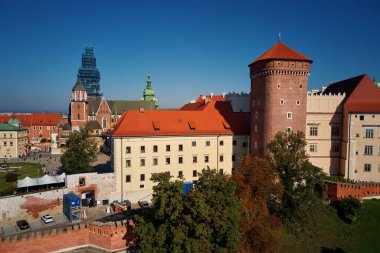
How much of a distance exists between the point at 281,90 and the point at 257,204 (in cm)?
1594

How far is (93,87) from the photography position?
18475 cm

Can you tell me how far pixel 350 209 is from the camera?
3209 cm

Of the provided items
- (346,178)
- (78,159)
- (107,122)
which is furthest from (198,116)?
(107,122)

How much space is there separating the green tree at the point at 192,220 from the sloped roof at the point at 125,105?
74.9 meters

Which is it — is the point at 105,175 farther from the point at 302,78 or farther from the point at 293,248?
the point at 302,78

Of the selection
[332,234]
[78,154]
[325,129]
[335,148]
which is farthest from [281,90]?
[78,154]

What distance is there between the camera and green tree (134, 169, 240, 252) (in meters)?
21.8

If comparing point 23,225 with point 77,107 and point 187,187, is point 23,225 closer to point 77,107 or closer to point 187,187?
point 187,187

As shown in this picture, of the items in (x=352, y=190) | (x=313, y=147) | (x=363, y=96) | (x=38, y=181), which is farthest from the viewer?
(x=313, y=147)

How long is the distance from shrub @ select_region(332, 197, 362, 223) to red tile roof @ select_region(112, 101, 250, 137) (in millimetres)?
15661

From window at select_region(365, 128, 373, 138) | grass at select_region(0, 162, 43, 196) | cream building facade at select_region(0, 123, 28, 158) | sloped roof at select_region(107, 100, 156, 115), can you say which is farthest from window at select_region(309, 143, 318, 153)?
sloped roof at select_region(107, 100, 156, 115)

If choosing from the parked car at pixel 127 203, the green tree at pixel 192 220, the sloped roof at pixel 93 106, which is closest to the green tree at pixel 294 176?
the green tree at pixel 192 220

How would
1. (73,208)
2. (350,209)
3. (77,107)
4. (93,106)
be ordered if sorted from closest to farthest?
(350,209), (73,208), (77,107), (93,106)

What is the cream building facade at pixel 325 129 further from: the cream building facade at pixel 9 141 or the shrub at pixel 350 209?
the cream building facade at pixel 9 141
